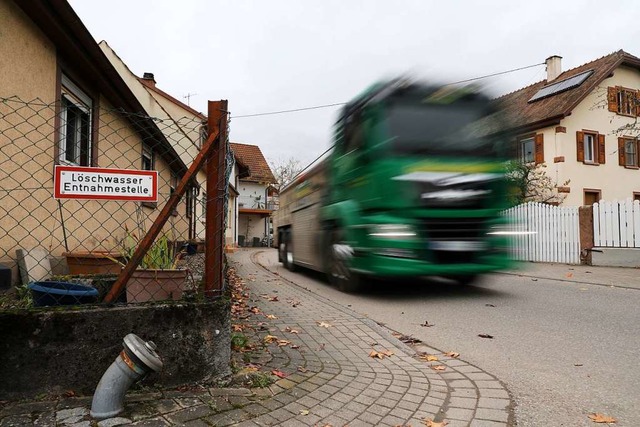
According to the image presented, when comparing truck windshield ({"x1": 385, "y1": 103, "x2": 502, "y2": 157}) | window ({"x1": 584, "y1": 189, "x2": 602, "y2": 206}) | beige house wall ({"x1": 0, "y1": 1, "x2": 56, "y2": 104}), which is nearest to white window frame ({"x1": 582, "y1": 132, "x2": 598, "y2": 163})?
window ({"x1": 584, "y1": 189, "x2": 602, "y2": 206})

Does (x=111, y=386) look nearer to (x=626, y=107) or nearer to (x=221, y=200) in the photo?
(x=221, y=200)

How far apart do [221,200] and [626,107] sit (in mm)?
27567

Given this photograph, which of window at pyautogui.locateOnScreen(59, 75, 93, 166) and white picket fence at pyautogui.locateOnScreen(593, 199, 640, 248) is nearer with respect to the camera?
window at pyautogui.locateOnScreen(59, 75, 93, 166)

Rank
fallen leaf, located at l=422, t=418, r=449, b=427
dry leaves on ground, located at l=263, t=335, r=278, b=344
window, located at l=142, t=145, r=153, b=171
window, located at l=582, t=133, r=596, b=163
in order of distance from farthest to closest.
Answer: window, located at l=582, t=133, r=596, b=163 < window, located at l=142, t=145, r=153, b=171 < dry leaves on ground, located at l=263, t=335, r=278, b=344 < fallen leaf, located at l=422, t=418, r=449, b=427

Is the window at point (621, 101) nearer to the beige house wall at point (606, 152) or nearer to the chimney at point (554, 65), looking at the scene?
the beige house wall at point (606, 152)

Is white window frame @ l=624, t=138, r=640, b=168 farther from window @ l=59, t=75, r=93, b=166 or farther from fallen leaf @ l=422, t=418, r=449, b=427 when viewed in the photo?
fallen leaf @ l=422, t=418, r=449, b=427

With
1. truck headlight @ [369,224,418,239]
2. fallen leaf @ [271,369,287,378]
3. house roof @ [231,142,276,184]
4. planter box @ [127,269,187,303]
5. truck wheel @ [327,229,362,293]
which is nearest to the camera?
fallen leaf @ [271,369,287,378]

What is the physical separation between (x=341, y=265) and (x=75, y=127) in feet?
16.1

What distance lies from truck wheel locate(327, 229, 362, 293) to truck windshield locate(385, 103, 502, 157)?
6.36 feet

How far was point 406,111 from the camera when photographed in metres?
6.64

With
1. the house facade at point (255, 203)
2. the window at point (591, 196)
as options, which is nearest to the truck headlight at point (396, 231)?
the window at point (591, 196)

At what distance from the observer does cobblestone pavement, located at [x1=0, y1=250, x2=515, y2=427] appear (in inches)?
95.5

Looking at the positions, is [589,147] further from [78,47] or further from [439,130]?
[78,47]

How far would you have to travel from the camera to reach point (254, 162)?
44.1 m
